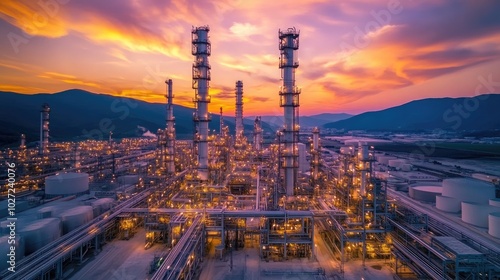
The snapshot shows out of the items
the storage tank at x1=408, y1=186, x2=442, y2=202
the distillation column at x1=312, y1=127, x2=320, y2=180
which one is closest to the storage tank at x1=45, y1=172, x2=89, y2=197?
the distillation column at x1=312, y1=127, x2=320, y2=180

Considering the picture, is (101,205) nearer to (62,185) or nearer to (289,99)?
(62,185)

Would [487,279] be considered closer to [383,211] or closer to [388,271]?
[388,271]

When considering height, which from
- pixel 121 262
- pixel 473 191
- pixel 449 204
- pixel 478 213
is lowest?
pixel 121 262

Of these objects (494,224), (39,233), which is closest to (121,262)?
(39,233)

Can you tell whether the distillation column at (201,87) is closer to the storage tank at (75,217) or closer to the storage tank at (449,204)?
the storage tank at (75,217)

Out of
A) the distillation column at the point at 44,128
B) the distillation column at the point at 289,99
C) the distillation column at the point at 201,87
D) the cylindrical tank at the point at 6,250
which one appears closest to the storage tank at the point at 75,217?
the cylindrical tank at the point at 6,250

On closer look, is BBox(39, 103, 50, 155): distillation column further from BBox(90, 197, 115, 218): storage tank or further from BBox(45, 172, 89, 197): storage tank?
BBox(90, 197, 115, 218): storage tank

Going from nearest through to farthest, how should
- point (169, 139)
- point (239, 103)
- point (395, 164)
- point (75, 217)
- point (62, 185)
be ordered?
1. point (75, 217)
2. point (62, 185)
3. point (169, 139)
4. point (239, 103)
5. point (395, 164)
